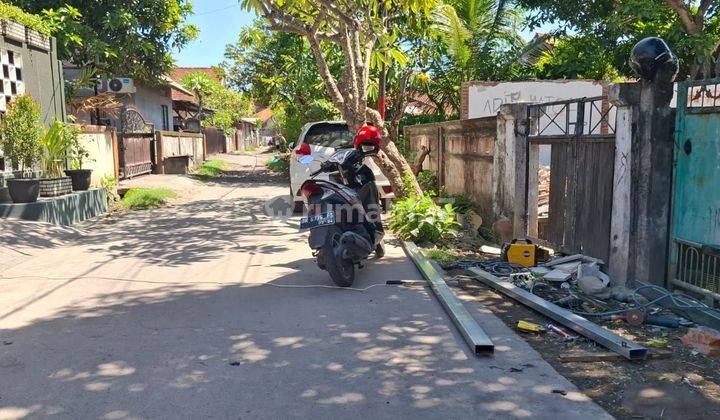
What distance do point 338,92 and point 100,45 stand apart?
9.49 meters

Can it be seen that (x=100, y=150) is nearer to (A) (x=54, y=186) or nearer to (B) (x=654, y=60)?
(A) (x=54, y=186)

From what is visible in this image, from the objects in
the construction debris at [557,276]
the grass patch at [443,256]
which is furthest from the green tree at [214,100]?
the construction debris at [557,276]

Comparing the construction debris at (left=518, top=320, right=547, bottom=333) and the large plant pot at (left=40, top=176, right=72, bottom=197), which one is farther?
the large plant pot at (left=40, top=176, right=72, bottom=197)

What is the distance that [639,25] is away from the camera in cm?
1369

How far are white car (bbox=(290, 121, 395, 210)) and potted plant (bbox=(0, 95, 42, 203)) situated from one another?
4.28 m

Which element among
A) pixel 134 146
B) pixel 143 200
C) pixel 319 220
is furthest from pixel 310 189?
pixel 134 146

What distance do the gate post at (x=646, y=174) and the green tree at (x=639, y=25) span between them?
302 inches

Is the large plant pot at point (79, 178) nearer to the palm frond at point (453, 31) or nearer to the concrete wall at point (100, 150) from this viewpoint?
the concrete wall at point (100, 150)

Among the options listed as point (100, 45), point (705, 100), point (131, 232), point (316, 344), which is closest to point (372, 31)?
point (131, 232)

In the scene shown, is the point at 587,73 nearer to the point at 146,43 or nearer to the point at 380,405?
the point at 146,43

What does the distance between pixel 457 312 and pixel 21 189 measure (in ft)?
24.4

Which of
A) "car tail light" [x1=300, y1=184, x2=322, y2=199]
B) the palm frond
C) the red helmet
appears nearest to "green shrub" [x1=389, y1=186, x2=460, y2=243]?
the red helmet

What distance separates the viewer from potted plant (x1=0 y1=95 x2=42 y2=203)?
935cm

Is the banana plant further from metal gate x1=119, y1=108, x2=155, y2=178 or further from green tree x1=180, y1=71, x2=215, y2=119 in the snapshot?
green tree x1=180, y1=71, x2=215, y2=119
